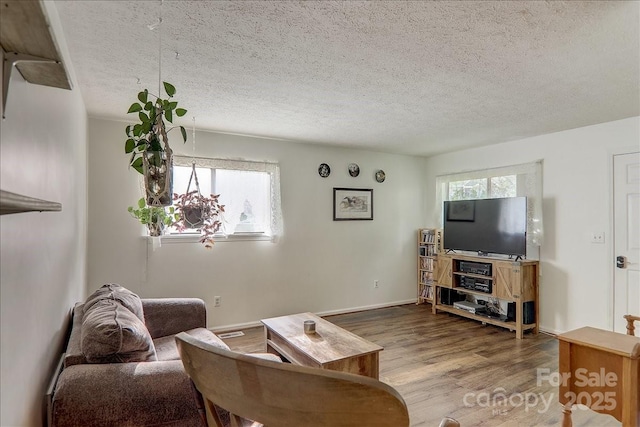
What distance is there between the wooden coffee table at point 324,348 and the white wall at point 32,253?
1.39m

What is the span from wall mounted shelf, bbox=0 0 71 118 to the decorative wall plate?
12.6 feet

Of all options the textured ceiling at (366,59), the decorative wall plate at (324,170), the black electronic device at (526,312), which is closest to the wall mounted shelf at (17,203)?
the textured ceiling at (366,59)

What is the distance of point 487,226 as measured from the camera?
446 cm

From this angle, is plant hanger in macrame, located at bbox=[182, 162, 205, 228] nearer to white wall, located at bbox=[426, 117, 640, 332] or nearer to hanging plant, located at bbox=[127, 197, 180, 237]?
hanging plant, located at bbox=[127, 197, 180, 237]

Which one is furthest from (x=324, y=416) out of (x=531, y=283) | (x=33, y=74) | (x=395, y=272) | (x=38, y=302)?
(x=395, y=272)

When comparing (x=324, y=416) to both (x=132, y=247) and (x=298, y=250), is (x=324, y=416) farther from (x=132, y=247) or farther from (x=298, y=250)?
(x=298, y=250)

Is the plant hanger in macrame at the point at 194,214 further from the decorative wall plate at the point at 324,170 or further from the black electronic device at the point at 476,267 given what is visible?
the black electronic device at the point at 476,267

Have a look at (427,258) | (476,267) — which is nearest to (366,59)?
(476,267)

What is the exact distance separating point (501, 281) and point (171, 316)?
11.9ft

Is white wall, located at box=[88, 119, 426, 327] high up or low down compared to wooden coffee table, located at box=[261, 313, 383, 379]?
up

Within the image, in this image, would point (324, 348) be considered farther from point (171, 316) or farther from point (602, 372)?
point (602, 372)

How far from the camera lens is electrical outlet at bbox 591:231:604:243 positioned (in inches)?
145

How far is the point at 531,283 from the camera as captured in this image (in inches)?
164

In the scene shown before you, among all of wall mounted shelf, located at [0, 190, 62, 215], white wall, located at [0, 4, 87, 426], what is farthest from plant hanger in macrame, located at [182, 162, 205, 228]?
wall mounted shelf, located at [0, 190, 62, 215]
